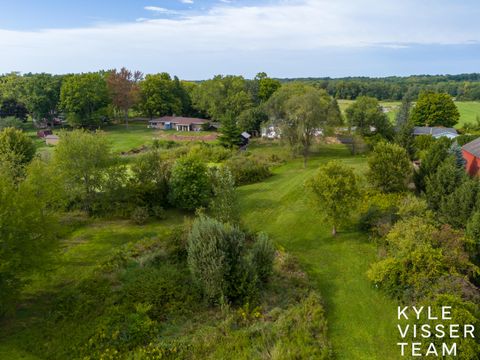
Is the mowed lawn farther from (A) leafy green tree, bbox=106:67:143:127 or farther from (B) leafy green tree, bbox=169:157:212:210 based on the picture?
(A) leafy green tree, bbox=106:67:143:127

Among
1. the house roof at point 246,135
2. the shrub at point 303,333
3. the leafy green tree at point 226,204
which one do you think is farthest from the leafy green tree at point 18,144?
the house roof at point 246,135

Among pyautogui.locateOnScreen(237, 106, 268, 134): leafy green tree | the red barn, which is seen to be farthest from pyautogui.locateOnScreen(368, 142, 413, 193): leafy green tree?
pyautogui.locateOnScreen(237, 106, 268, 134): leafy green tree

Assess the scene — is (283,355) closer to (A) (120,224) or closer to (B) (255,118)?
(A) (120,224)

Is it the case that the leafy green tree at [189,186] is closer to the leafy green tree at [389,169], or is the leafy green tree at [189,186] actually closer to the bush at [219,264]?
the bush at [219,264]

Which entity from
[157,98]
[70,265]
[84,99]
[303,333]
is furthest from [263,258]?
[157,98]

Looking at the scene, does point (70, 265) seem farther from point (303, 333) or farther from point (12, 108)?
point (12, 108)

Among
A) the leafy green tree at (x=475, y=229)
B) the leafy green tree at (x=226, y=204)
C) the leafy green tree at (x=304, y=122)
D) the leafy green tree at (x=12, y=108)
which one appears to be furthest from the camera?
the leafy green tree at (x=12, y=108)
